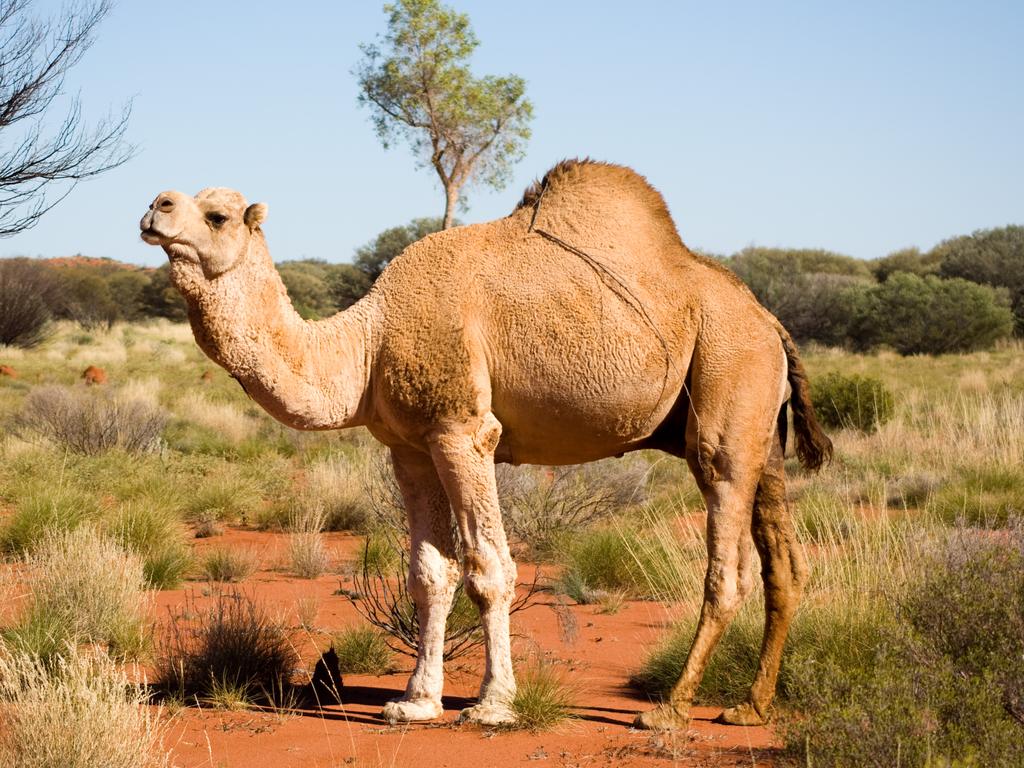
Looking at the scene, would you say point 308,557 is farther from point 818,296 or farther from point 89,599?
point 818,296

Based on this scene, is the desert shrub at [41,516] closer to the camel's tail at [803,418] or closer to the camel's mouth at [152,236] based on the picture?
the camel's mouth at [152,236]

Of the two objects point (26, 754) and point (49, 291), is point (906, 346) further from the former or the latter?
point (26, 754)

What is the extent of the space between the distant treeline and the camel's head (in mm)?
23886

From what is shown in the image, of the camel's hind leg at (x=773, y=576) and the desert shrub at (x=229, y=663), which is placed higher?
the camel's hind leg at (x=773, y=576)

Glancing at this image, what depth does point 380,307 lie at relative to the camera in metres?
6.68

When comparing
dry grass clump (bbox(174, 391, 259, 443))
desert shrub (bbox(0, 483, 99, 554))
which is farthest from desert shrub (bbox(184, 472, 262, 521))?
dry grass clump (bbox(174, 391, 259, 443))

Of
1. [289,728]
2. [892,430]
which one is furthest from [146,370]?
[289,728]

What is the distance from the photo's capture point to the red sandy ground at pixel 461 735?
5.96m

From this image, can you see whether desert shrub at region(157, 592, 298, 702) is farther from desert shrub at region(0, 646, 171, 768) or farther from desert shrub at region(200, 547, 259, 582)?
desert shrub at region(200, 547, 259, 582)

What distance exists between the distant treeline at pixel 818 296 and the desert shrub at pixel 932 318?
0.03 metres

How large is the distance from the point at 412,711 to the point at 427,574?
736 mm

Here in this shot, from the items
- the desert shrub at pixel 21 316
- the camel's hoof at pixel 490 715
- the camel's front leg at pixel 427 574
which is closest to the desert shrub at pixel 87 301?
the desert shrub at pixel 21 316

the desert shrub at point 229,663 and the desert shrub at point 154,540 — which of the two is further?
the desert shrub at point 154,540

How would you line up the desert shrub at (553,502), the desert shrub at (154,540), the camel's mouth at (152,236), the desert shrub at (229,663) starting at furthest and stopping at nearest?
the desert shrub at (553,502), the desert shrub at (154,540), the desert shrub at (229,663), the camel's mouth at (152,236)
